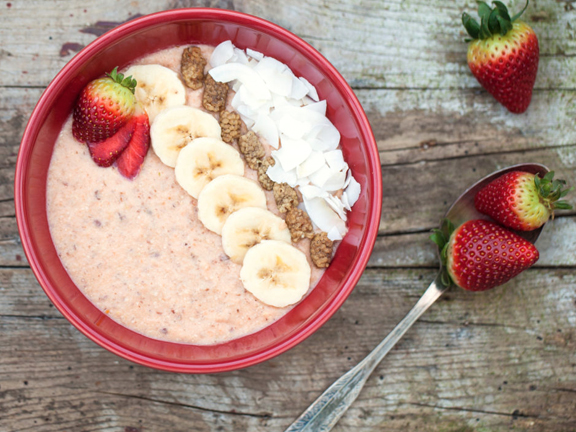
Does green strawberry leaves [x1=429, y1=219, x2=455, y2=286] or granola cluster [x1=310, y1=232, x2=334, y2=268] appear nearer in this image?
granola cluster [x1=310, y1=232, x2=334, y2=268]

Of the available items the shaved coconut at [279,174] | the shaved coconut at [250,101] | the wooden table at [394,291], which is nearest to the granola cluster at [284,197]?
the shaved coconut at [279,174]

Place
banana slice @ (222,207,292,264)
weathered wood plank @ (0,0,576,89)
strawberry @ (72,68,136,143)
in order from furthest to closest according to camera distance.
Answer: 1. weathered wood plank @ (0,0,576,89)
2. banana slice @ (222,207,292,264)
3. strawberry @ (72,68,136,143)

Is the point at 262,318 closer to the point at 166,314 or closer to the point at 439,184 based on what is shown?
the point at 166,314

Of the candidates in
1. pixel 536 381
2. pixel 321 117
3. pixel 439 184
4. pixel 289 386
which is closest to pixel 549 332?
pixel 536 381

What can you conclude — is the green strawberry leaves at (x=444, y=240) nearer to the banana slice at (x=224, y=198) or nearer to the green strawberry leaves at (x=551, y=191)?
the green strawberry leaves at (x=551, y=191)

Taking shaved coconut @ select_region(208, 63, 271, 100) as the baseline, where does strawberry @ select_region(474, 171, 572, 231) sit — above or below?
below

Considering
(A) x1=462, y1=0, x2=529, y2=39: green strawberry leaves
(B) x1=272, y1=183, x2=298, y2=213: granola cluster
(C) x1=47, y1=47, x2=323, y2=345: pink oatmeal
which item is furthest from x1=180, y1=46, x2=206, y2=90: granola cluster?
(A) x1=462, y1=0, x2=529, y2=39: green strawberry leaves

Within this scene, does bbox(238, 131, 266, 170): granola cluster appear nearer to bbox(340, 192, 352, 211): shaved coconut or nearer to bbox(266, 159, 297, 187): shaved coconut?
bbox(266, 159, 297, 187): shaved coconut
